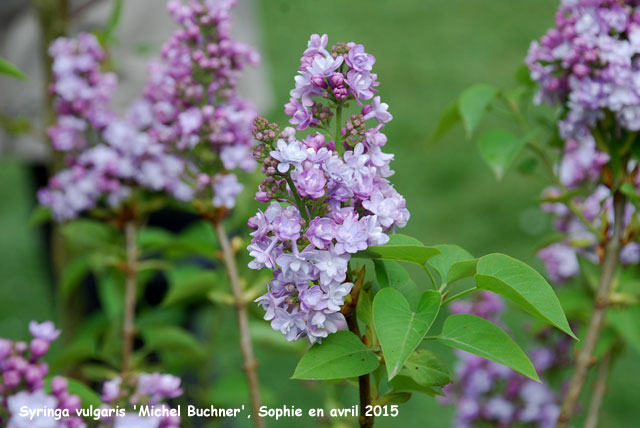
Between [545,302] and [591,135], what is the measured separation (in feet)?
1.97

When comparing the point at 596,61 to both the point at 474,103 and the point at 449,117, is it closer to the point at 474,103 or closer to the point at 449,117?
the point at 474,103

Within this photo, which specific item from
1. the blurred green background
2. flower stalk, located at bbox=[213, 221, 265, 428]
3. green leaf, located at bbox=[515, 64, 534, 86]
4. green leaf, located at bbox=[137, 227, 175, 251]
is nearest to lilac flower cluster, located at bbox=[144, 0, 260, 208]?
flower stalk, located at bbox=[213, 221, 265, 428]

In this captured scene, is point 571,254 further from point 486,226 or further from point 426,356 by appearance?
point 486,226

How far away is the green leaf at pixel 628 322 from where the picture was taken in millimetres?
1326

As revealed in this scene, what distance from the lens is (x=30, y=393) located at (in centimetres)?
85

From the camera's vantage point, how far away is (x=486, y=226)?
3773 mm

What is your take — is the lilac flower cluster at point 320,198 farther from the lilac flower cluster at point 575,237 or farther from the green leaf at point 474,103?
the lilac flower cluster at point 575,237

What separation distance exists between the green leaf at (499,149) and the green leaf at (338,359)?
53 cm

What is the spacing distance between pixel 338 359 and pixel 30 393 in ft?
1.18

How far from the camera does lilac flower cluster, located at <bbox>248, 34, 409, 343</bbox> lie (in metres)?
0.74

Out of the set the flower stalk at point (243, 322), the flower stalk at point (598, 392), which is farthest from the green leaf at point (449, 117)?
the flower stalk at point (598, 392)

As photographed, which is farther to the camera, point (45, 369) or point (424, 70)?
point (424, 70)

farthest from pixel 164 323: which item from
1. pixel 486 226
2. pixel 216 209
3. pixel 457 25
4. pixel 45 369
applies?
pixel 457 25

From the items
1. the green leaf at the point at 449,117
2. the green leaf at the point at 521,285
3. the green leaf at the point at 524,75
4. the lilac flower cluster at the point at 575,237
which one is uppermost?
the green leaf at the point at 524,75
